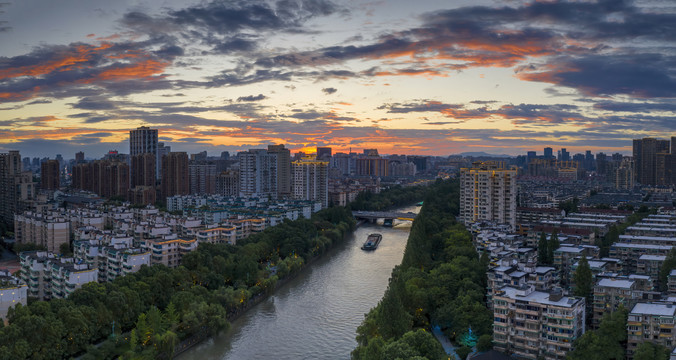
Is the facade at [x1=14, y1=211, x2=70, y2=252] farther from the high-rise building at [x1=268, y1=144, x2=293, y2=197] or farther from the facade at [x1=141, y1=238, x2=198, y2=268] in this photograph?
the high-rise building at [x1=268, y1=144, x2=293, y2=197]

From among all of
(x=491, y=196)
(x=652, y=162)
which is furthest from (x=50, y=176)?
(x=652, y=162)

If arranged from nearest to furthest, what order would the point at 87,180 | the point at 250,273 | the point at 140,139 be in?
the point at 250,273 < the point at 87,180 < the point at 140,139

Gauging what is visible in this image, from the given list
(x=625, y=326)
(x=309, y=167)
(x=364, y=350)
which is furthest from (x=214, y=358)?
(x=309, y=167)

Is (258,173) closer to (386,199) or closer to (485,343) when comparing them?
(386,199)

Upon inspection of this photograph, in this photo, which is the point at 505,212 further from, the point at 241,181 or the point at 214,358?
the point at 241,181

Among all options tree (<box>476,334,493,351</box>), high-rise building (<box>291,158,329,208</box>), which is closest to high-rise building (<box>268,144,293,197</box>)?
high-rise building (<box>291,158,329,208</box>)

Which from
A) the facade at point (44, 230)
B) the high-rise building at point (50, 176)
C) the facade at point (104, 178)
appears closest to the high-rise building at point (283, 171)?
the facade at point (104, 178)
